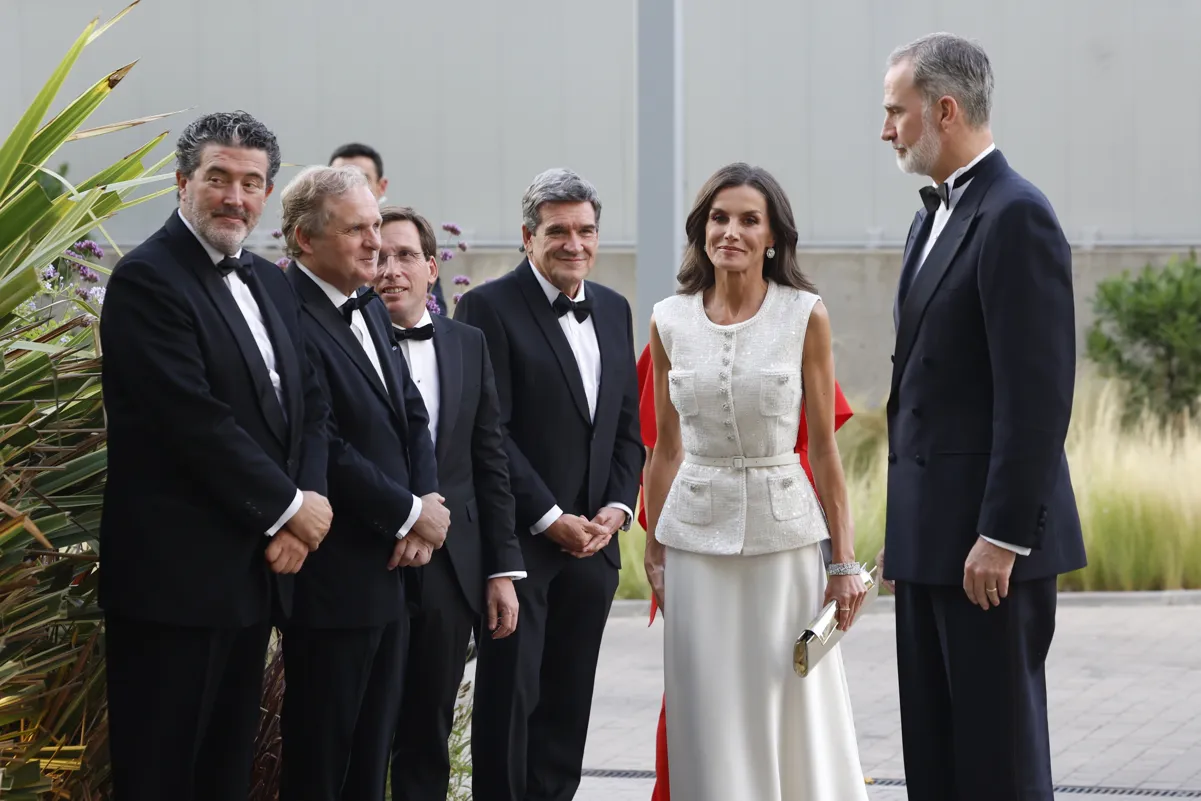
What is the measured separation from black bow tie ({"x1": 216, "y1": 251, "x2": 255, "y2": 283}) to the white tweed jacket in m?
1.31

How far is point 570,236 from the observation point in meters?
4.67

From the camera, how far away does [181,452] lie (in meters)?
3.32

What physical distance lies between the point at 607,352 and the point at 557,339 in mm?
188

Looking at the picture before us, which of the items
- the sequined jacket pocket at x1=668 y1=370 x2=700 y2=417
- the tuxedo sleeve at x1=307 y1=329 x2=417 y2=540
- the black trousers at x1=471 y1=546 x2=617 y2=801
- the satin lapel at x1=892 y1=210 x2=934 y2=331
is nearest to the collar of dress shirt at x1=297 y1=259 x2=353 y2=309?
the tuxedo sleeve at x1=307 y1=329 x2=417 y2=540

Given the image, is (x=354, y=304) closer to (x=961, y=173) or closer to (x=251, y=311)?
(x=251, y=311)

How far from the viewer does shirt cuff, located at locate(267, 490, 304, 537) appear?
11.2 ft

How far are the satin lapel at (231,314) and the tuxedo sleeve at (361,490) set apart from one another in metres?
0.23

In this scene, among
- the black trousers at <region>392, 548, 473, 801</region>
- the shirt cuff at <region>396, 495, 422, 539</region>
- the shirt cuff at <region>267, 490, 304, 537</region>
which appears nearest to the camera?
the shirt cuff at <region>267, 490, 304, 537</region>

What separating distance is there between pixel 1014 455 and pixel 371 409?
1.52 metres

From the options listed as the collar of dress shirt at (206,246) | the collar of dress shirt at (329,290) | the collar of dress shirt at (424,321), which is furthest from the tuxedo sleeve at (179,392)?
the collar of dress shirt at (424,321)

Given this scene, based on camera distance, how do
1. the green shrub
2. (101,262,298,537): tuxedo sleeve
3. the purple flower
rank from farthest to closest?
the green shrub, the purple flower, (101,262,298,537): tuxedo sleeve

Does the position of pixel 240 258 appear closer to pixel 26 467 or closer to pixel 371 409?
pixel 371 409

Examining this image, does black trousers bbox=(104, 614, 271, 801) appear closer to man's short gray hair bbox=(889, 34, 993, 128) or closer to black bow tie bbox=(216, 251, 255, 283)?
black bow tie bbox=(216, 251, 255, 283)

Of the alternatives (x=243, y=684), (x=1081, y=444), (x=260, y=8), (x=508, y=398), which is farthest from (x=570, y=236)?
(x=260, y=8)
